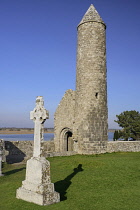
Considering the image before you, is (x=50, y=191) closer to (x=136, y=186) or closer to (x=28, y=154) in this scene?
(x=136, y=186)

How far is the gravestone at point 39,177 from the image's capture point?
6441 millimetres

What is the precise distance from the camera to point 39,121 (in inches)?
284

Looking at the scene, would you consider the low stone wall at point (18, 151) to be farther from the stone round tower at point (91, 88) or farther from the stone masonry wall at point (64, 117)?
the stone round tower at point (91, 88)

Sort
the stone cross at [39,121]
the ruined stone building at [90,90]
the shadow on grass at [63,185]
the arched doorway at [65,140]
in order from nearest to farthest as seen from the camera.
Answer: the stone cross at [39,121] → the shadow on grass at [63,185] → the ruined stone building at [90,90] → the arched doorway at [65,140]

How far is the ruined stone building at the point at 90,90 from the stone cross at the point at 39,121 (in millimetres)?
11063

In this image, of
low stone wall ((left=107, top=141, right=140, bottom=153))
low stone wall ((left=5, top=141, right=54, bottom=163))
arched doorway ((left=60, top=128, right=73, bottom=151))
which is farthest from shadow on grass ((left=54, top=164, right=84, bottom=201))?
arched doorway ((left=60, top=128, right=73, bottom=151))

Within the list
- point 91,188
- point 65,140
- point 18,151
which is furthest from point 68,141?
point 91,188

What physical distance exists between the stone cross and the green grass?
63.6 inches

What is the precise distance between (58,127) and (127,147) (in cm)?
675

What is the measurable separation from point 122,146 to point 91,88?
593 centimetres

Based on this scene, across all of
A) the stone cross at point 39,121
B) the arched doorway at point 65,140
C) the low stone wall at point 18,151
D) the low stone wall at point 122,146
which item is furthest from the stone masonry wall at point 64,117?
the stone cross at point 39,121

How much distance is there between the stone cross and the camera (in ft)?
23.0

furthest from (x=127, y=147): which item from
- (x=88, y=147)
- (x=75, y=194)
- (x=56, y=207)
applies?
(x=56, y=207)

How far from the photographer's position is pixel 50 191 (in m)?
6.60
